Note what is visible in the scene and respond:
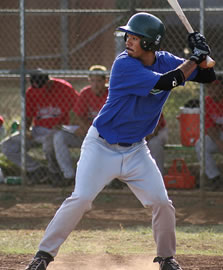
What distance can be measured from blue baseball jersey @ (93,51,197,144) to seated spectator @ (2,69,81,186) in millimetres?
4017

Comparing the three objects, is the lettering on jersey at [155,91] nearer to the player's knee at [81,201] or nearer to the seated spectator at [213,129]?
the player's knee at [81,201]

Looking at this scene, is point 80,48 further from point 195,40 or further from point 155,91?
point 155,91

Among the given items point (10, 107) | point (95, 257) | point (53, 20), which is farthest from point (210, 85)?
point (53, 20)

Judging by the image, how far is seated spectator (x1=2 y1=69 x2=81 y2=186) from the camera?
845cm

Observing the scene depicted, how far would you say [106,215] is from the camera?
7.21 metres

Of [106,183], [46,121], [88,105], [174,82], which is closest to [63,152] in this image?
[46,121]

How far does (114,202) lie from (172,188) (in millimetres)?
917

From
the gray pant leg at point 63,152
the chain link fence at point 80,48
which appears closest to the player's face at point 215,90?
the chain link fence at point 80,48

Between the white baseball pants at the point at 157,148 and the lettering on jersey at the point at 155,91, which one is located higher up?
the lettering on jersey at the point at 155,91

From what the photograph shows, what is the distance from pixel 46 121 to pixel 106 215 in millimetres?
2010

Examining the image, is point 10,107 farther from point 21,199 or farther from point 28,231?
point 28,231

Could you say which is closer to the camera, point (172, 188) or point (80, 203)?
point (80, 203)

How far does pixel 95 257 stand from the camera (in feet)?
17.0

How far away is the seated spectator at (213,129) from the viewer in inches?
313
